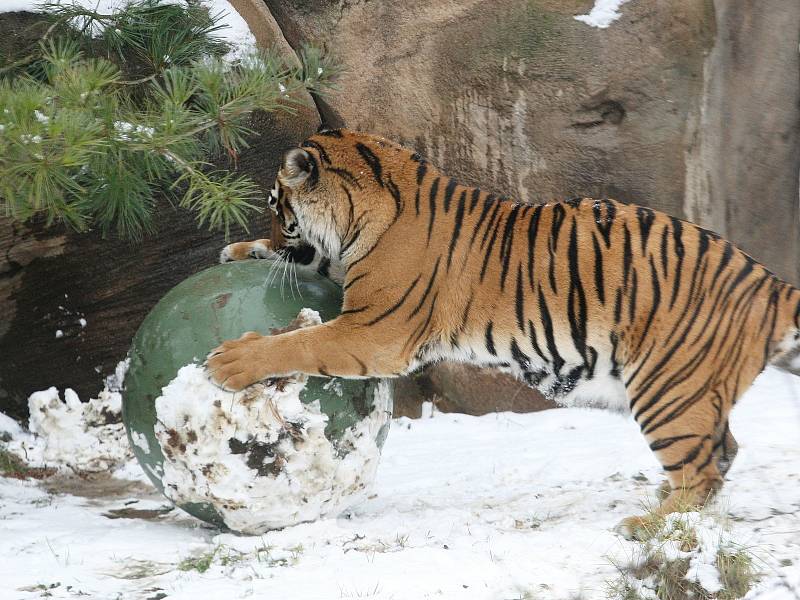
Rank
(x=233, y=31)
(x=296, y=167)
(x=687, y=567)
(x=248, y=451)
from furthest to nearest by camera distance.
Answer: (x=233, y=31), (x=296, y=167), (x=248, y=451), (x=687, y=567)

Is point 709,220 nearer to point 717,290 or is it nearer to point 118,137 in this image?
point 717,290

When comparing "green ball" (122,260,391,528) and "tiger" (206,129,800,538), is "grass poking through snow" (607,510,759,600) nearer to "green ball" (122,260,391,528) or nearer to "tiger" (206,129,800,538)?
"tiger" (206,129,800,538)

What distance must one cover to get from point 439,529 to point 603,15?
372 centimetres

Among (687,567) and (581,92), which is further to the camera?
(581,92)

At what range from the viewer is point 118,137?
4711 millimetres

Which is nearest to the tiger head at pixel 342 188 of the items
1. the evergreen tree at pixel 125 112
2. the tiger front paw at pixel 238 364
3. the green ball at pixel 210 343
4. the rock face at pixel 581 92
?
the evergreen tree at pixel 125 112

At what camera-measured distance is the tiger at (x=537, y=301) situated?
4570mm

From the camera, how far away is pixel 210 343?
453 centimetres

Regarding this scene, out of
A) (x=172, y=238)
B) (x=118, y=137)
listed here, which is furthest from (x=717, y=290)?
(x=172, y=238)

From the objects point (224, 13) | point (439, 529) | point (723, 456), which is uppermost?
point (224, 13)

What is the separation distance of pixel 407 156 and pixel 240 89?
0.91 meters

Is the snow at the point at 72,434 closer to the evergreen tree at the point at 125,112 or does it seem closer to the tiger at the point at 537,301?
the evergreen tree at the point at 125,112

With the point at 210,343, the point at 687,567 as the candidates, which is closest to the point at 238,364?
the point at 210,343

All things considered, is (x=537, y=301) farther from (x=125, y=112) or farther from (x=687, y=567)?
(x=125, y=112)
